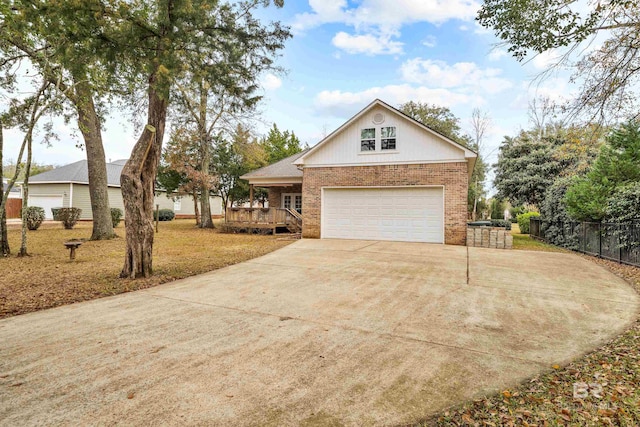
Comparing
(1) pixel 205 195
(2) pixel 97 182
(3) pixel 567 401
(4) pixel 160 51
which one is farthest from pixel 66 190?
(3) pixel 567 401

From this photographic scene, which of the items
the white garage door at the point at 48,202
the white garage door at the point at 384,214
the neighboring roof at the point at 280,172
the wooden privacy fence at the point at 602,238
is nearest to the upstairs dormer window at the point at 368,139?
the white garage door at the point at 384,214

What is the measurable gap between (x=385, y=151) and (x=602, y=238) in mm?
7736

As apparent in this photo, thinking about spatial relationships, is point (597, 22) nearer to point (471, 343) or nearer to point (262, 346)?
point (471, 343)

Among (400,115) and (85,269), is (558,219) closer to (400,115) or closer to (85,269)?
(400,115)

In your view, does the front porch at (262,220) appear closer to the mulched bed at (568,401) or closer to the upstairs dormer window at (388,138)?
the upstairs dormer window at (388,138)

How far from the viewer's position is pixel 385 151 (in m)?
13.5

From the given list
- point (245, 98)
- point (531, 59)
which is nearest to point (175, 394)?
point (245, 98)

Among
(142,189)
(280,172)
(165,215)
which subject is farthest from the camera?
(165,215)

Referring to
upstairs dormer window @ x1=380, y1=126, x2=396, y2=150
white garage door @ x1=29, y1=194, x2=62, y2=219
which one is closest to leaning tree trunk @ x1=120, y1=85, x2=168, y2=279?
upstairs dormer window @ x1=380, y1=126, x2=396, y2=150

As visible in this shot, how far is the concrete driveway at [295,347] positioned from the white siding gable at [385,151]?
279 inches

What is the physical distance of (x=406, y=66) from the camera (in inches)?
672

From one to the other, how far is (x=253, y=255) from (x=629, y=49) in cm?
1018

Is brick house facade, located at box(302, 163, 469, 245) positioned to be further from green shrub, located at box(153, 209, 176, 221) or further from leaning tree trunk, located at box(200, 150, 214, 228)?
green shrub, located at box(153, 209, 176, 221)

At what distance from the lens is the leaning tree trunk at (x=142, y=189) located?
663cm
